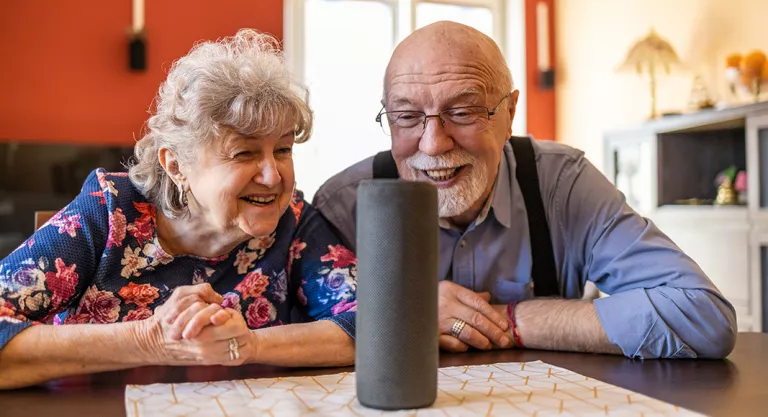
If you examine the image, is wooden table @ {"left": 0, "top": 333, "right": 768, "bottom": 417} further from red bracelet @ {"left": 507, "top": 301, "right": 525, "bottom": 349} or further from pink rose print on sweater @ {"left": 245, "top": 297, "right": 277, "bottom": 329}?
pink rose print on sweater @ {"left": 245, "top": 297, "right": 277, "bottom": 329}

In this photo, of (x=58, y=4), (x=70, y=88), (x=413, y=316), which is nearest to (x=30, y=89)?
(x=70, y=88)

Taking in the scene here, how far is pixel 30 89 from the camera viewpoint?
441cm

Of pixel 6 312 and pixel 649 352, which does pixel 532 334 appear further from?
pixel 6 312

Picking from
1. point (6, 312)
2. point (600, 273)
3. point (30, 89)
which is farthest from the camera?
point (30, 89)

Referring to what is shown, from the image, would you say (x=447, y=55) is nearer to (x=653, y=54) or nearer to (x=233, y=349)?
(x=233, y=349)

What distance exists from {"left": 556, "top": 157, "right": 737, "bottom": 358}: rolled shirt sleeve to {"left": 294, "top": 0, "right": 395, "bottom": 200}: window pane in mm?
3566

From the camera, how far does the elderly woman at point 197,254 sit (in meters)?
1.13

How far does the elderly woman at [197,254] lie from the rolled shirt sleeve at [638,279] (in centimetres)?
Answer: 54

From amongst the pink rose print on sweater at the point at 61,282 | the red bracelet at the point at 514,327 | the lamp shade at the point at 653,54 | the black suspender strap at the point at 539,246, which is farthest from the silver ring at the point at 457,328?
the lamp shade at the point at 653,54

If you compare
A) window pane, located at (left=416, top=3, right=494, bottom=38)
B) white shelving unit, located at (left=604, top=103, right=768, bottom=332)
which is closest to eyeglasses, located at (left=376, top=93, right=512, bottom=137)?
white shelving unit, located at (left=604, top=103, right=768, bottom=332)

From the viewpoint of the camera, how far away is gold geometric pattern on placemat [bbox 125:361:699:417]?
35.5 inches

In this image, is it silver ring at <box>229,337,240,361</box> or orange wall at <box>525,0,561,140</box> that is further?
orange wall at <box>525,0,561,140</box>

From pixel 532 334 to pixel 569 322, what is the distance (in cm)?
8

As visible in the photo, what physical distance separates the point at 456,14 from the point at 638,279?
4.55 m
